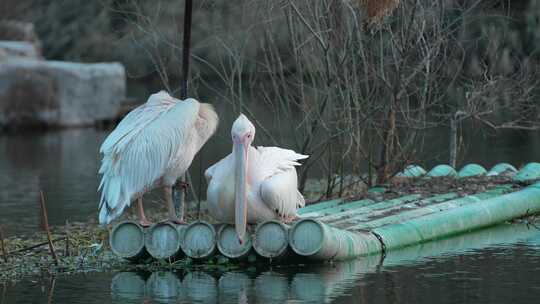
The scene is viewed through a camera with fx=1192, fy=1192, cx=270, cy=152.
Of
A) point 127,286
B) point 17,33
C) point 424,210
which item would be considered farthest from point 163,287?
point 17,33

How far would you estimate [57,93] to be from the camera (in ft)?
78.9

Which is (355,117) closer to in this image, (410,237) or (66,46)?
(410,237)

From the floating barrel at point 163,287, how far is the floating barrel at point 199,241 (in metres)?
0.22

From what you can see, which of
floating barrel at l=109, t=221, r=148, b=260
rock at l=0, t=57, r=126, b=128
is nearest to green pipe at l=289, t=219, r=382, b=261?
floating barrel at l=109, t=221, r=148, b=260

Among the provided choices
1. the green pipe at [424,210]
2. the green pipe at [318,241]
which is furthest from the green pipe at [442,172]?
the green pipe at [318,241]

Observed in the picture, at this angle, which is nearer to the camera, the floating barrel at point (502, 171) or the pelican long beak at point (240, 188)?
the pelican long beak at point (240, 188)

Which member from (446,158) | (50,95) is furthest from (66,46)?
(446,158)

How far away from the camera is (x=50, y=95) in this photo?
2388cm

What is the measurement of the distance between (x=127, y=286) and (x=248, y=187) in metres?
1.17

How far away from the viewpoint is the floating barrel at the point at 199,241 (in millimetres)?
8523

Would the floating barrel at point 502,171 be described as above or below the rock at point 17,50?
below

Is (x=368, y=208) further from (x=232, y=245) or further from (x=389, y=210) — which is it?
(x=232, y=245)

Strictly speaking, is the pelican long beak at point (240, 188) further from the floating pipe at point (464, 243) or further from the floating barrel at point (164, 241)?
the floating pipe at point (464, 243)

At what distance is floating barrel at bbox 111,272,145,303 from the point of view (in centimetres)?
767
